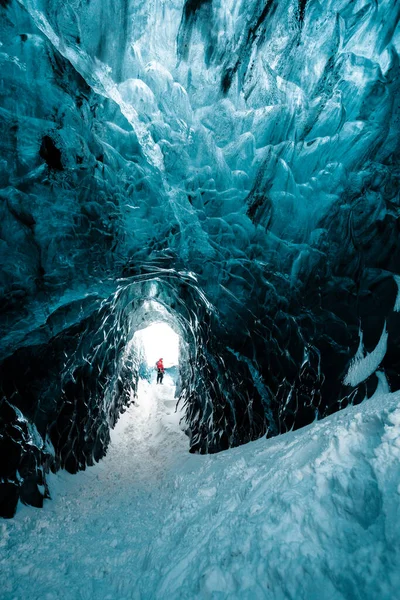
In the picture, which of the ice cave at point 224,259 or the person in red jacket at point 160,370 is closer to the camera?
the ice cave at point 224,259

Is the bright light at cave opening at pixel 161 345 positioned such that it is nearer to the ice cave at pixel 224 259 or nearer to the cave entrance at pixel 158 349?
the cave entrance at pixel 158 349

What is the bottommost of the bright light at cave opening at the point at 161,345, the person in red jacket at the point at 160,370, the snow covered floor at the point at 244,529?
the snow covered floor at the point at 244,529

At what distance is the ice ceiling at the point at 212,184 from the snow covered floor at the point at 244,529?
0.72 metres

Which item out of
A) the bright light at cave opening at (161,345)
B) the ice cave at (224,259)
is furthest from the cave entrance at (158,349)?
the ice cave at (224,259)

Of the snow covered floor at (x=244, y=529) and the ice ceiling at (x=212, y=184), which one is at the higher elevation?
the ice ceiling at (x=212, y=184)

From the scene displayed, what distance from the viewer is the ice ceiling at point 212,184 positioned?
9.04ft

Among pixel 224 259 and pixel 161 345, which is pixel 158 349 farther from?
pixel 224 259

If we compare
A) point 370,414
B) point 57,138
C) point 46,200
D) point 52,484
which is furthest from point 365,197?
point 52,484

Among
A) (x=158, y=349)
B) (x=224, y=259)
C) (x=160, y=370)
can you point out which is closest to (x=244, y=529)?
(x=224, y=259)

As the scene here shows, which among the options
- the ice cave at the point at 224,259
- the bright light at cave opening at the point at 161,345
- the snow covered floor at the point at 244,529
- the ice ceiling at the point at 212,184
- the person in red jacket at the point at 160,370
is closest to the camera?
the snow covered floor at the point at 244,529

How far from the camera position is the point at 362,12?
250 centimetres

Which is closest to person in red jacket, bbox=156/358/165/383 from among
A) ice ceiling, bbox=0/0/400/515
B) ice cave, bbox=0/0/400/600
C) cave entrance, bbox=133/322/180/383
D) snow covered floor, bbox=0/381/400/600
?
cave entrance, bbox=133/322/180/383

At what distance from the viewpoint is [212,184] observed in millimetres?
3947

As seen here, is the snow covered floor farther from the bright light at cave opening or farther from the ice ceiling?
the bright light at cave opening
